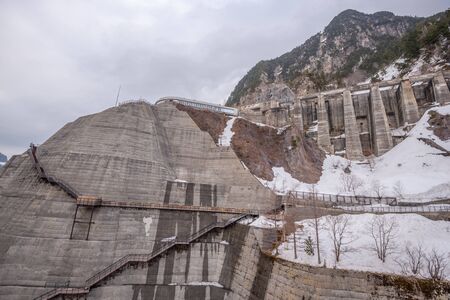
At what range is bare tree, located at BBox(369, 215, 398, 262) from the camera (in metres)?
13.6

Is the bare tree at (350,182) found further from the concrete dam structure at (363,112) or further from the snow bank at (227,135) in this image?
the snow bank at (227,135)

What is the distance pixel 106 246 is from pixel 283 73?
119438 millimetres

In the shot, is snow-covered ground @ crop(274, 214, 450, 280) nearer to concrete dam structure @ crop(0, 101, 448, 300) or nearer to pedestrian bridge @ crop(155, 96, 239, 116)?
concrete dam structure @ crop(0, 101, 448, 300)

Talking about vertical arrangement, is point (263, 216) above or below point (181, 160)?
below

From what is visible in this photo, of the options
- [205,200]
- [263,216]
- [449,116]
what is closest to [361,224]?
[263,216]

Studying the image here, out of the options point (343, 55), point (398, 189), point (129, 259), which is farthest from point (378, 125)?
point (343, 55)

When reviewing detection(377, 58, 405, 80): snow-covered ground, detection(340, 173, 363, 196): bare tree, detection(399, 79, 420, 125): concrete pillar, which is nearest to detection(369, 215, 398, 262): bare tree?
detection(340, 173, 363, 196): bare tree

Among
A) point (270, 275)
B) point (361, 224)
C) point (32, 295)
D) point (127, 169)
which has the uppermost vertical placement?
point (127, 169)

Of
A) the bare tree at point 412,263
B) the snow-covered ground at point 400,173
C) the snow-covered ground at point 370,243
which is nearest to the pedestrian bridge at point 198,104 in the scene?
the snow-covered ground at point 400,173

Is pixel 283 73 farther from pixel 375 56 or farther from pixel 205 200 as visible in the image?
pixel 205 200

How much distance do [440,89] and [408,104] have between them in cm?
656

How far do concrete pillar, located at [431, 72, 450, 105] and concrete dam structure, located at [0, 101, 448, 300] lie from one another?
44.9 meters

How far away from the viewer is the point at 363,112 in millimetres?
56438

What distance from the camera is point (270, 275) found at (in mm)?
16203
